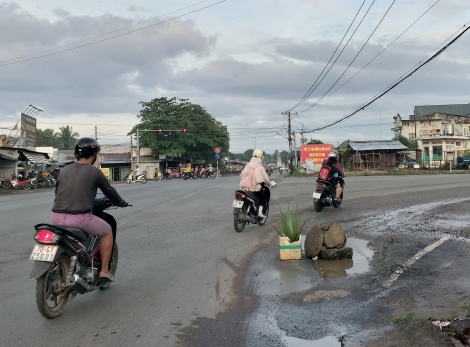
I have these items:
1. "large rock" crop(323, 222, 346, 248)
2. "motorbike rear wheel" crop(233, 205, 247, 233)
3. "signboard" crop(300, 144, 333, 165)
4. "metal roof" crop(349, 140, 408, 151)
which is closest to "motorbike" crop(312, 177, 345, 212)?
"motorbike rear wheel" crop(233, 205, 247, 233)

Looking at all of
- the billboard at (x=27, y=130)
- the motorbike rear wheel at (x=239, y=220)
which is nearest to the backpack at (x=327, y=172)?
the motorbike rear wheel at (x=239, y=220)

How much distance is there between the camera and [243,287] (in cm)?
577

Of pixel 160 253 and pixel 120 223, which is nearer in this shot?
pixel 160 253

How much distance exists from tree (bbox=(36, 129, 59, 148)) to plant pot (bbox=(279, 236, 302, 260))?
80.8 m

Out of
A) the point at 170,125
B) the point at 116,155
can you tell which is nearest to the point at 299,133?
the point at 170,125

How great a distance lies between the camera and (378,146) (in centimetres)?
5550

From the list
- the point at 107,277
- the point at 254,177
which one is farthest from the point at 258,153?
→ the point at 107,277

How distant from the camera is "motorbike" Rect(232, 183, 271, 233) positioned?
9859 millimetres

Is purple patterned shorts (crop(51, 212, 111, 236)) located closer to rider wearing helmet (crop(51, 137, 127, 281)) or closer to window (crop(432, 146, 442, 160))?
rider wearing helmet (crop(51, 137, 127, 281))

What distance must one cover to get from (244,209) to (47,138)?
80013mm

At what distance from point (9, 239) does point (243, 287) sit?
234 inches

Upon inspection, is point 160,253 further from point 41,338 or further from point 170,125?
point 170,125

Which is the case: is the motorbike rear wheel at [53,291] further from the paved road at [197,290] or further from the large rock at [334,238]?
the large rock at [334,238]

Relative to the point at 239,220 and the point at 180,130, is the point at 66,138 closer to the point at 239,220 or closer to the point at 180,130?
the point at 180,130
